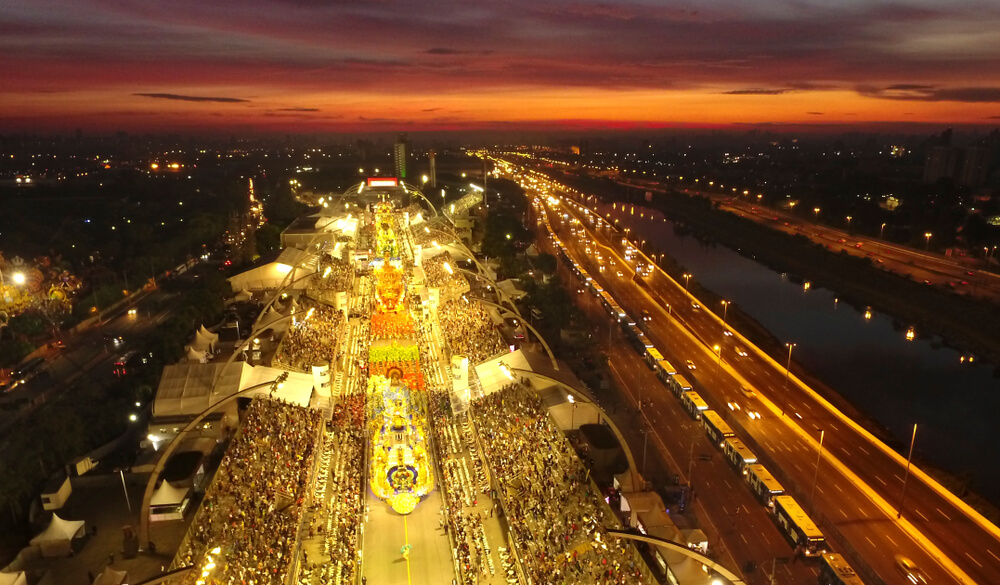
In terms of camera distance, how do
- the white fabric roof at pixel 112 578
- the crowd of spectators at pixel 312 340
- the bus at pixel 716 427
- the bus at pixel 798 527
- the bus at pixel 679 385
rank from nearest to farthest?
1. the white fabric roof at pixel 112 578
2. the bus at pixel 798 527
3. the bus at pixel 716 427
4. the crowd of spectators at pixel 312 340
5. the bus at pixel 679 385

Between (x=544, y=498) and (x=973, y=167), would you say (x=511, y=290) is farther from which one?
(x=973, y=167)

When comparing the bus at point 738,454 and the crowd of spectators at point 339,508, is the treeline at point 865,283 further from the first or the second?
the crowd of spectators at point 339,508

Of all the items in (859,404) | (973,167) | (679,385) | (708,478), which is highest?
(973,167)

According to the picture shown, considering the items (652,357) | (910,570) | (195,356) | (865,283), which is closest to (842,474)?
(910,570)

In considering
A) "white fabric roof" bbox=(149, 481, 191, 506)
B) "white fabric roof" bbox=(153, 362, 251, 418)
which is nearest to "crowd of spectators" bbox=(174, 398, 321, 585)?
"white fabric roof" bbox=(149, 481, 191, 506)

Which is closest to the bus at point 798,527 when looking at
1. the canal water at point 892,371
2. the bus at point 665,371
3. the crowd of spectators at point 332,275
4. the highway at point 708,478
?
the highway at point 708,478
